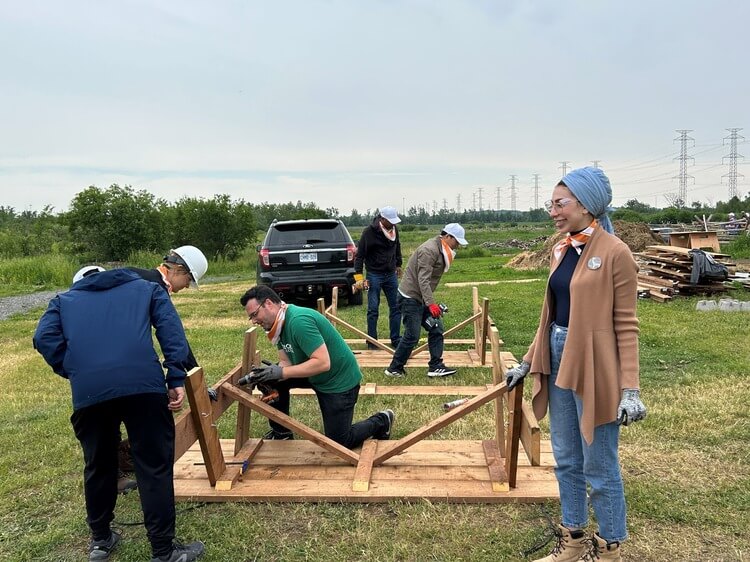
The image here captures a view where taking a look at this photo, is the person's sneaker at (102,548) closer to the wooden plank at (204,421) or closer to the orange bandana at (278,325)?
the wooden plank at (204,421)

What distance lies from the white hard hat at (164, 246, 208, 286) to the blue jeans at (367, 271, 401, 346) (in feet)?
13.1

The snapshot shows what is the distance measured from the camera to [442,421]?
3754mm

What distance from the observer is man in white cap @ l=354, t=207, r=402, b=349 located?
7.63m

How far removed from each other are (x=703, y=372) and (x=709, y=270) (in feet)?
22.5

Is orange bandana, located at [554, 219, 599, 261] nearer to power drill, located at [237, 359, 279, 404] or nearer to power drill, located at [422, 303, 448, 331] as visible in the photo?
power drill, located at [237, 359, 279, 404]

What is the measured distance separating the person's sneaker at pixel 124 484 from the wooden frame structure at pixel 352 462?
296mm

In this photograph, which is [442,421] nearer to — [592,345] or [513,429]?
[513,429]

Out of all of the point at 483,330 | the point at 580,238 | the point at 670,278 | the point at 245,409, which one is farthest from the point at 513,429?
the point at 670,278

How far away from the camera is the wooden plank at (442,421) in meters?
3.51

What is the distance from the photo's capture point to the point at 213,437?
3682mm

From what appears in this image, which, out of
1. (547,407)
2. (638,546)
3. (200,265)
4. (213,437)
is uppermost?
(200,265)

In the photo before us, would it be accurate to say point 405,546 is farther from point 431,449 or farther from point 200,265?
point 200,265

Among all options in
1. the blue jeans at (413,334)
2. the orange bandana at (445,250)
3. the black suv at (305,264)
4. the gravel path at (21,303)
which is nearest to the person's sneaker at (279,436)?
the blue jeans at (413,334)

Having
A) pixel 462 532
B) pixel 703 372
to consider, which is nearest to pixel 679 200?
pixel 703 372
